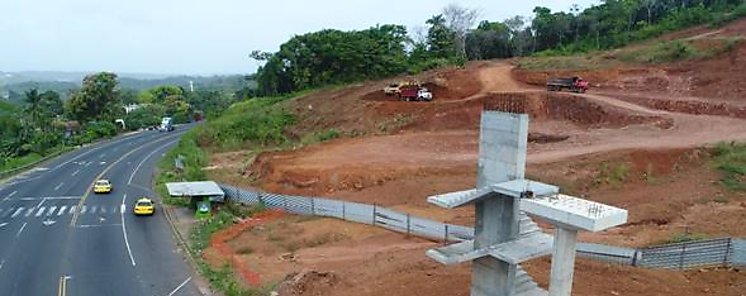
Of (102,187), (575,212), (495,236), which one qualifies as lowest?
(102,187)

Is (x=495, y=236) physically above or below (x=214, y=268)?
above

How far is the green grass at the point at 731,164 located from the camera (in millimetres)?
29125

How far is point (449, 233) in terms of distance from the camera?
83.8 ft

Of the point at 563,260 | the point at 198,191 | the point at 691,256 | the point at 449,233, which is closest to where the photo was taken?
the point at 563,260

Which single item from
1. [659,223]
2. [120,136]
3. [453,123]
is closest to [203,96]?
[120,136]

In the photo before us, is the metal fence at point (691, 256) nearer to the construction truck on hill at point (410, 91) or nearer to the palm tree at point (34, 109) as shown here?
the construction truck on hill at point (410, 91)

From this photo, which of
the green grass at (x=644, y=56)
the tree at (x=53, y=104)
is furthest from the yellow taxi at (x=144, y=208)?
the tree at (x=53, y=104)

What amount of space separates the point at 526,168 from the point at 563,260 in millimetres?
20682

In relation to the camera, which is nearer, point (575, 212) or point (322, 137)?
point (575, 212)

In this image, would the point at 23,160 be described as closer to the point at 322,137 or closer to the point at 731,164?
the point at 322,137

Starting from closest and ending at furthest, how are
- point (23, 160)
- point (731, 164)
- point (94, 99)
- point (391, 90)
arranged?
1. point (731, 164)
2. point (391, 90)
3. point (23, 160)
4. point (94, 99)

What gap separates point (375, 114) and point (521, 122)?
119ft

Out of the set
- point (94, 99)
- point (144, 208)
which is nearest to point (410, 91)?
Result: point (144, 208)

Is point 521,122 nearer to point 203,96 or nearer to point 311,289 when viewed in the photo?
point 311,289
